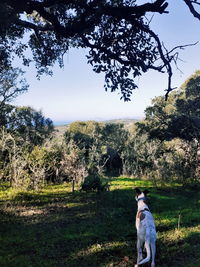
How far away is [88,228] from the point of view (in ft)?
32.8

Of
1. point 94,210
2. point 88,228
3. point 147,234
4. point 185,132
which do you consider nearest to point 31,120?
point 185,132

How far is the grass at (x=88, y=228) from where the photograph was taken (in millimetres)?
7566

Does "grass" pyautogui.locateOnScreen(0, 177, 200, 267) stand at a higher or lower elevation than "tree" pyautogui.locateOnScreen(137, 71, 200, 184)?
lower

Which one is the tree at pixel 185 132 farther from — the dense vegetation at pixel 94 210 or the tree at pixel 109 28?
the tree at pixel 109 28

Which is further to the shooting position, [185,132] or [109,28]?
[185,132]

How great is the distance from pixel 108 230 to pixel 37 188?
751 centimetres

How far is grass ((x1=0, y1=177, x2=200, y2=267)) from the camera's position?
7566 mm

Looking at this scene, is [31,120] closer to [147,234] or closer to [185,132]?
[185,132]

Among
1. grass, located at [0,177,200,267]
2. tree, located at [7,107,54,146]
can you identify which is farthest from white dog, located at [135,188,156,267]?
tree, located at [7,107,54,146]

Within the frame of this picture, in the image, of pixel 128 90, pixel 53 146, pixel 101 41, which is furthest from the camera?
pixel 53 146

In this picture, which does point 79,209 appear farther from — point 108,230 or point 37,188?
point 37,188

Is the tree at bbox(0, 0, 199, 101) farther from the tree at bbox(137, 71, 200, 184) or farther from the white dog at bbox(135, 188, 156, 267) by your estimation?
the tree at bbox(137, 71, 200, 184)

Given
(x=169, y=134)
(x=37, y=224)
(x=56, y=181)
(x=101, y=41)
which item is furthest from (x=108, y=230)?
(x=169, y=134)

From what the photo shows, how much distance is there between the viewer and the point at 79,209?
41.5 ft
